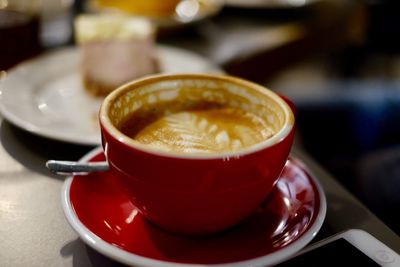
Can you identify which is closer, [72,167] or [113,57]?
[72,167]

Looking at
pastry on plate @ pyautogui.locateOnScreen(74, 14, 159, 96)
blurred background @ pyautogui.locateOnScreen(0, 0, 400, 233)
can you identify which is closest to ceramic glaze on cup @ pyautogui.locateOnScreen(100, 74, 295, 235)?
pastry on plate @ pyautogui.locateOnScreen(74, 14, 159, 96)

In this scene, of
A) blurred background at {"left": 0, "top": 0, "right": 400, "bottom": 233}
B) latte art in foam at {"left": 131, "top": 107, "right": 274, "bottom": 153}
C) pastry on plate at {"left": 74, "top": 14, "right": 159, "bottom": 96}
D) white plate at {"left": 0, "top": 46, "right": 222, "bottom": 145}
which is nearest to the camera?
latte art in foam at {"left": 131, "top": 107, "right": 274, "bottom": 153}

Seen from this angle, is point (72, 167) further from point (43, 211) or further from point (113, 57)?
point (113, 57)

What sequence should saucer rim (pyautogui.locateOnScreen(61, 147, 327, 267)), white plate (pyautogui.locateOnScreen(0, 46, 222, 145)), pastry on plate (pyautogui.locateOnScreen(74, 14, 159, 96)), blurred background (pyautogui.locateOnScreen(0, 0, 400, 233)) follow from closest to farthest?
saucer rim (pyautogui.locateOnScreen(61, 147, 327, 267)), white plate (pyautogui.locateOnScreen(0, 46, 222, 145)), pastry on plate (pyautogui.locateOnScreen(74, 14, 159, 96)), blurred background (pyautogui.locateOnScreen(0, 0, 400, 233))

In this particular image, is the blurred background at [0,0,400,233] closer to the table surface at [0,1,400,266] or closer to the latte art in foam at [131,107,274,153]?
the table surface at [0,1,400,266]

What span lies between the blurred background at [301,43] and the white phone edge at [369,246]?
0.50 meters

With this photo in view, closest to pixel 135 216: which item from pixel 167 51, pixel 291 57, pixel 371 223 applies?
pixel 371 223

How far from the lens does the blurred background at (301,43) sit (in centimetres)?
105

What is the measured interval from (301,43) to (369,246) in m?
0.81

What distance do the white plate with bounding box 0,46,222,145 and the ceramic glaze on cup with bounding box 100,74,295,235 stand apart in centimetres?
13

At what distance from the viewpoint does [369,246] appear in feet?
1.67

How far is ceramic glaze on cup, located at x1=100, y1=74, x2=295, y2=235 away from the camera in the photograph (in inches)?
18.0

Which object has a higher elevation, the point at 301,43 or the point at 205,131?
the point at 205,131

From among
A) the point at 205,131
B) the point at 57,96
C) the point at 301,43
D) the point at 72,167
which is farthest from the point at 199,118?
the point at 301,43
